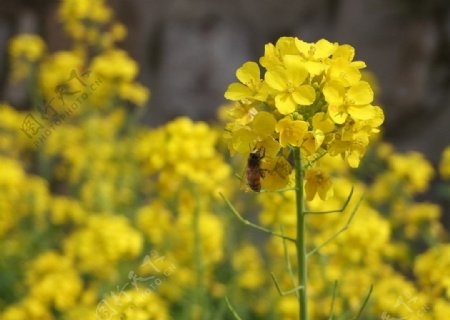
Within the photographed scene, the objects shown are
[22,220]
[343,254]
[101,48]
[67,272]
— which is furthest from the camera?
[22,220]

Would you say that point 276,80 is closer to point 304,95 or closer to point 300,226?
point 304,95

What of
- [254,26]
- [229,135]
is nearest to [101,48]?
[254,26]

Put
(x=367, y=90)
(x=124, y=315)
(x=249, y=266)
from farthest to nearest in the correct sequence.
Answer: (x=249, y=266) → (x=124, y=315) → (x=367, y=90)

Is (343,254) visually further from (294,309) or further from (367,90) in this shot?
(367,90)

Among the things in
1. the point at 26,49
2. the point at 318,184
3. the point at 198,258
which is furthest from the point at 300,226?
the point at 26,49

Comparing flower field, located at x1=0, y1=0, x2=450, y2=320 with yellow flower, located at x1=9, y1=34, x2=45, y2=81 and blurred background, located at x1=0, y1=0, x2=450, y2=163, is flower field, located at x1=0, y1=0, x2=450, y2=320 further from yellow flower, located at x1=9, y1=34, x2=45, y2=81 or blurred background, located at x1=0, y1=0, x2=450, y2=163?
blurred background, located at x1=0, y1=0, x2=450, y2=163

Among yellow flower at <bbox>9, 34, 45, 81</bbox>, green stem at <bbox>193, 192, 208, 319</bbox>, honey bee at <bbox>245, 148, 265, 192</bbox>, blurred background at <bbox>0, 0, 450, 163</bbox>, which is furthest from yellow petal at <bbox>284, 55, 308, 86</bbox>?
blurred background at <bbox>0, 0, 450, 163</bbox>

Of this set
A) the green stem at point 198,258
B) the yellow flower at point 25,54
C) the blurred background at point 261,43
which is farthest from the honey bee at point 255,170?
the blurred background at point 261,43
